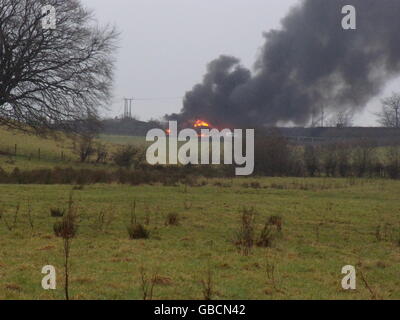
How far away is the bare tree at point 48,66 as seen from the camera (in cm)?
2288

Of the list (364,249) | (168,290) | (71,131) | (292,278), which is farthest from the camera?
(71,131)

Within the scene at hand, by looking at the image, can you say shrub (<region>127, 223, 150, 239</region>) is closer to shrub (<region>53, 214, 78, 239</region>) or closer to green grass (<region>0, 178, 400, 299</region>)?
green grass (<region>0, 178, 400, 299</region>)

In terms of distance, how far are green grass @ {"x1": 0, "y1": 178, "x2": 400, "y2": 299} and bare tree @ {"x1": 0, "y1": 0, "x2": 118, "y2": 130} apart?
7.08 m

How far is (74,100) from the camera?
25109 mm

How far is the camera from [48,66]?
23484 millimetres

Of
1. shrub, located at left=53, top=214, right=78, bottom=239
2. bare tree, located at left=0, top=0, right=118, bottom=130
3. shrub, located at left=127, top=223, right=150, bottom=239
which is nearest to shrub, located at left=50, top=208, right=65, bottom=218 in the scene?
shrub, located at left=53, top=214, right=78, bottom=239

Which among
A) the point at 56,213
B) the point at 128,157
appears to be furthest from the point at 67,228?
the point at 128,157

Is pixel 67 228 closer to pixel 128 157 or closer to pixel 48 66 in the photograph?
pixel 48 66

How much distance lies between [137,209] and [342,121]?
2111 inches

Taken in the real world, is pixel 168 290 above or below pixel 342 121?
below

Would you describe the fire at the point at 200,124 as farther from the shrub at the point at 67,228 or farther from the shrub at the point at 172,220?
the shrub at the point at 67,228

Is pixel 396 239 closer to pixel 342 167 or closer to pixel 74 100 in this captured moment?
pixel 74 100
